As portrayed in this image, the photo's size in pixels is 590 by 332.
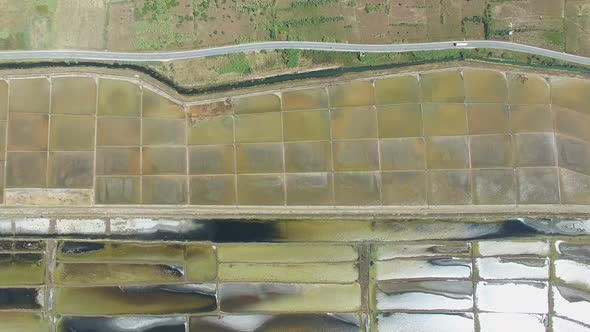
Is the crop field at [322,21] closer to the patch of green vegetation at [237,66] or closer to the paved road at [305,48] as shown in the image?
the paved road at [305,48]

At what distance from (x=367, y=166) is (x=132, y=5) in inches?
446

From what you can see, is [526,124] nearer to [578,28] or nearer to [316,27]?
[578,28]

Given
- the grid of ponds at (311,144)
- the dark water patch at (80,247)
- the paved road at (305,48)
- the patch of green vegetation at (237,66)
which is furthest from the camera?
the patch of green vegetation at (237,66)

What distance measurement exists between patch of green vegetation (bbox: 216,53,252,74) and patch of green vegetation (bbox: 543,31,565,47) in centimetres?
1194

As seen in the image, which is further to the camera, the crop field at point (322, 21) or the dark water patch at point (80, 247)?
the crop field at point (322, 21)

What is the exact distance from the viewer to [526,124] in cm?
1950

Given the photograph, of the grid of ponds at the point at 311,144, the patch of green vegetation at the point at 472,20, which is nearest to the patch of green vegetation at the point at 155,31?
the grid of ponds at the point at 311,144

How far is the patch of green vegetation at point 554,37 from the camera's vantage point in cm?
2058

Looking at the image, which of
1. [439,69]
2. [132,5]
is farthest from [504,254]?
[132,5]

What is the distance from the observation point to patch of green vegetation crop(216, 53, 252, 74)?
2055 centimetres

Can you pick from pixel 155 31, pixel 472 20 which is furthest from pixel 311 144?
pixel 472 20

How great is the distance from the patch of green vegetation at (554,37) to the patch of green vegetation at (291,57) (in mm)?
9934

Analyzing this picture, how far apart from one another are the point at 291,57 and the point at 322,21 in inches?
75.5

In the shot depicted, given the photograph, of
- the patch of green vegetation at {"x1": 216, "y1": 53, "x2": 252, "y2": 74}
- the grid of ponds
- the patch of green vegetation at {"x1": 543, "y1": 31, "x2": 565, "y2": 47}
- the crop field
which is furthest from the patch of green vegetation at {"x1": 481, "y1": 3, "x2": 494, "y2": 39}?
the patch of green vegetation at {"x1": 216, "y1": 53, "x2": 252, "y2": 74}
